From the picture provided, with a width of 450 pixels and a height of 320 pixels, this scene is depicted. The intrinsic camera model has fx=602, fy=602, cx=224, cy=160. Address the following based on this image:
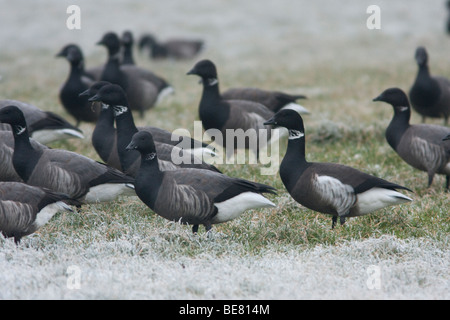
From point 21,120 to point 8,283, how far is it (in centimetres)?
292

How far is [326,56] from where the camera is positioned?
2372 centimetres

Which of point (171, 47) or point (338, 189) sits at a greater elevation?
point (171, 47)

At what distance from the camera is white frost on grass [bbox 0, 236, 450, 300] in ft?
17.4

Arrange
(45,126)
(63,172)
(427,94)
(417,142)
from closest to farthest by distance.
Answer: (63,172) → (417,142) → (45,126) → (427,94)

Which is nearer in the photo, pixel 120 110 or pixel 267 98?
pixel 120 110

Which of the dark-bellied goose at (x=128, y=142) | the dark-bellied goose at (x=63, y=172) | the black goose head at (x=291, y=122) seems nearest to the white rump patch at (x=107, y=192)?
the dark-bellied goose at (x=63, y=172)

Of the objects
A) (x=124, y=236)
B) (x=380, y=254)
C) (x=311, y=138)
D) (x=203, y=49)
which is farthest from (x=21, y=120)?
(x=203, y=49)

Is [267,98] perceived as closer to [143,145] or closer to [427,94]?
[427,94]

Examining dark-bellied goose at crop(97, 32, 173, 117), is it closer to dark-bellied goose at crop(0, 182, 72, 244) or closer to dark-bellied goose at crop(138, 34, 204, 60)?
dark-bellied goose at crop(0, 182, 72, 244)

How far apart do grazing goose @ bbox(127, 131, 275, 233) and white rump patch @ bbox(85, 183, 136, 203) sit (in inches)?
31.3

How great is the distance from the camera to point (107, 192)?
7676mm

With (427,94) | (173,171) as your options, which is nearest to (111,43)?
(427,94)

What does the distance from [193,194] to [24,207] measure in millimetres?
1821

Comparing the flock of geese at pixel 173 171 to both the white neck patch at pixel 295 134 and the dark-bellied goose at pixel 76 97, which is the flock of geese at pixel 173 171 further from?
the dark-bellied goose at pixel 76 97
